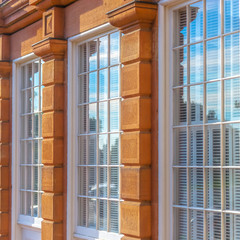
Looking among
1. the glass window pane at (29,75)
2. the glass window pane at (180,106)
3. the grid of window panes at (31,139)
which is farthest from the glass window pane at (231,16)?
the glass window pane at (29,75)

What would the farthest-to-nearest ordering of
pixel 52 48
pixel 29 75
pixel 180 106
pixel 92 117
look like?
1. pixel 29 75
2. pixel 52 48
3. pixel 92 117
4. pixel 180 106

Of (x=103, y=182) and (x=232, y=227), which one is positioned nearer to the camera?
(x=232, y=227)

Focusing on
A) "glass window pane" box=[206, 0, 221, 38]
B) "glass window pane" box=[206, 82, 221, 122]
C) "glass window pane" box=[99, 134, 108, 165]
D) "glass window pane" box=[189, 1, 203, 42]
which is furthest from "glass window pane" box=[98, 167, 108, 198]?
"glass window pane" box=[206, 0, 221, 38]

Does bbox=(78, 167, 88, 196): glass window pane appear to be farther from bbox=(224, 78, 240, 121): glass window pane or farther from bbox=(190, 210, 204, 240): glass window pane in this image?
bbox=(224, 78, 240, 121): glass window pane

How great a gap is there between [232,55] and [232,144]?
0.93 metres

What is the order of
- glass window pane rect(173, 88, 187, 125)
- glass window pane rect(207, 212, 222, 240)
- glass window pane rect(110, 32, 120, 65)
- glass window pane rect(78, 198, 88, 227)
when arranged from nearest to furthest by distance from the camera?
glass window pane rect(207, 212, 222, 240), glass window pane rect(173, 88, 187, 125), glass window pane rect(110, 32, 120, 65), glass window pane rect(78, 198, 88, 227)

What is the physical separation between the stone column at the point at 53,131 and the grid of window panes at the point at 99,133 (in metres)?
0.45

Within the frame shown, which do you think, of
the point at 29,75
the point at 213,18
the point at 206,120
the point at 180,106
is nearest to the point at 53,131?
the point at 29,75

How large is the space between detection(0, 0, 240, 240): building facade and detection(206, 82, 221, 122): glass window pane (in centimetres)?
1

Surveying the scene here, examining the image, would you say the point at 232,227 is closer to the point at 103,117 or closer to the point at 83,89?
the point at 103,117

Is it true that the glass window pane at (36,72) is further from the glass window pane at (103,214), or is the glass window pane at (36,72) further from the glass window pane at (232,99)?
the glass window pane at (232,99)

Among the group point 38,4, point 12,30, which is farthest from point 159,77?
point 12,30

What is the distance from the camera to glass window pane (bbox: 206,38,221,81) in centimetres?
666

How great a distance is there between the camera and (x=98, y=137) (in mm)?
9078
